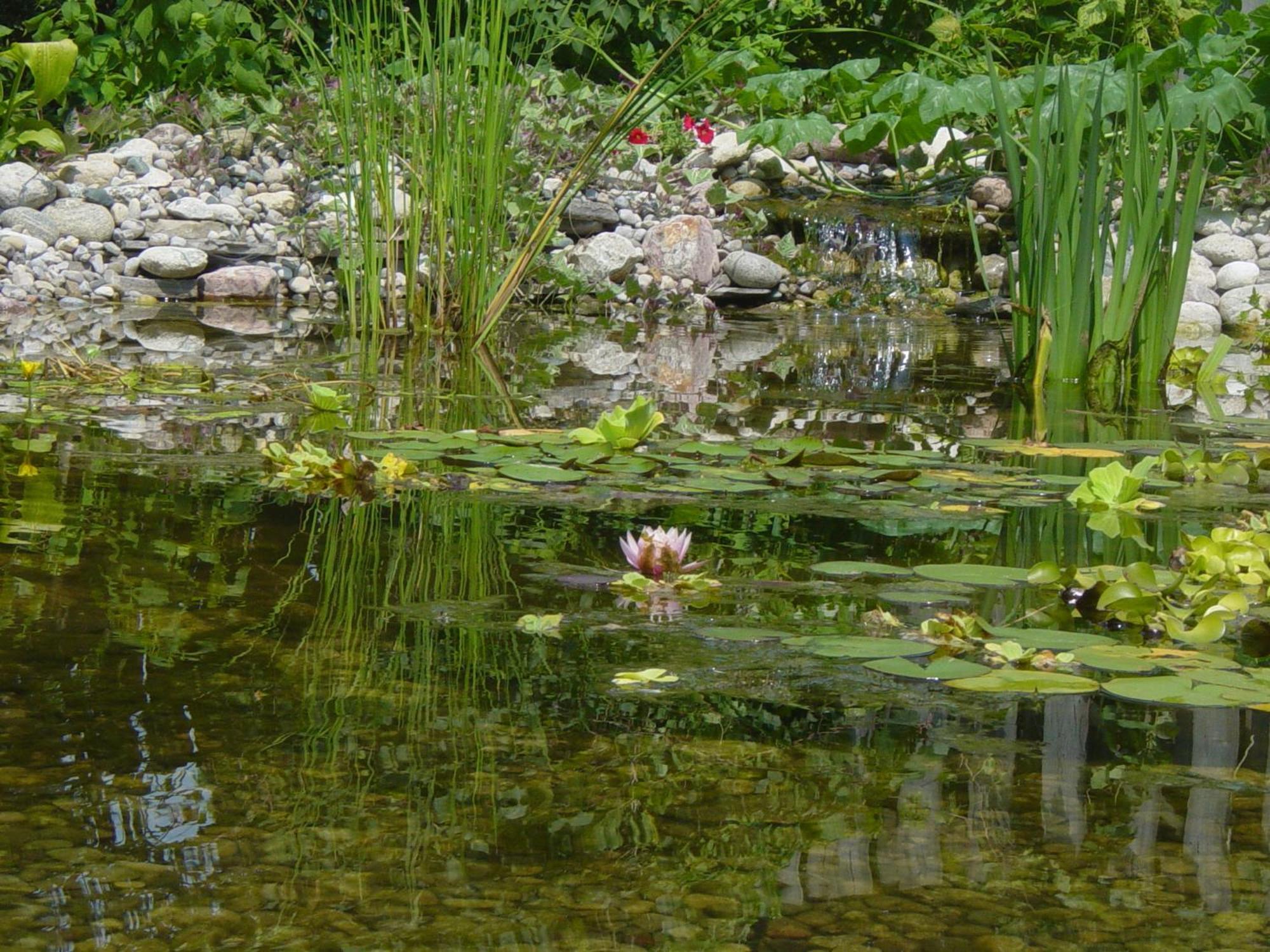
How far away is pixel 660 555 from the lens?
177cm

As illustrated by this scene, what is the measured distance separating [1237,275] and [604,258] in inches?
130

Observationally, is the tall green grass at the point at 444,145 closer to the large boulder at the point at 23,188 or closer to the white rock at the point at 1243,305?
the large boulder at the point at 23,188

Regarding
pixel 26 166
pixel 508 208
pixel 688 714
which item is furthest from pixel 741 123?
pixel 688 714

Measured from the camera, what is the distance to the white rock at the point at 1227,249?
309 inches

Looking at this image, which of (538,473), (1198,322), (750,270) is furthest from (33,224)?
(1198,322)

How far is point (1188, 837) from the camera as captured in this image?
3.46 ft

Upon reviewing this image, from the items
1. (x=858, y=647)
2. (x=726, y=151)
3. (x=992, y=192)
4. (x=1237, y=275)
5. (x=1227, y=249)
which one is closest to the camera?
(x=858, y=647)

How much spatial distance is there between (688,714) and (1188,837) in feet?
1.40

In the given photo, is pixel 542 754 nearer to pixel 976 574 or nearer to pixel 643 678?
pixel 643 678

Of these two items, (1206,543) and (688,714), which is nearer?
(688,714)

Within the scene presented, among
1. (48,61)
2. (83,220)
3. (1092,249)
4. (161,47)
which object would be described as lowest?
(1092,249)

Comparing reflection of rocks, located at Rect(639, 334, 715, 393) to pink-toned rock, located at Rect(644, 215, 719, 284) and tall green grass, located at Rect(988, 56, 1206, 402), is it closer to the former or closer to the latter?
tall green grass, located at Rect(988, 56, 1206, 402)

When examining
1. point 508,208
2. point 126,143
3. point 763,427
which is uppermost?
point 126,143

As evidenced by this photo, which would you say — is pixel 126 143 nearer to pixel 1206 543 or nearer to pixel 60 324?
pixel 60 324
